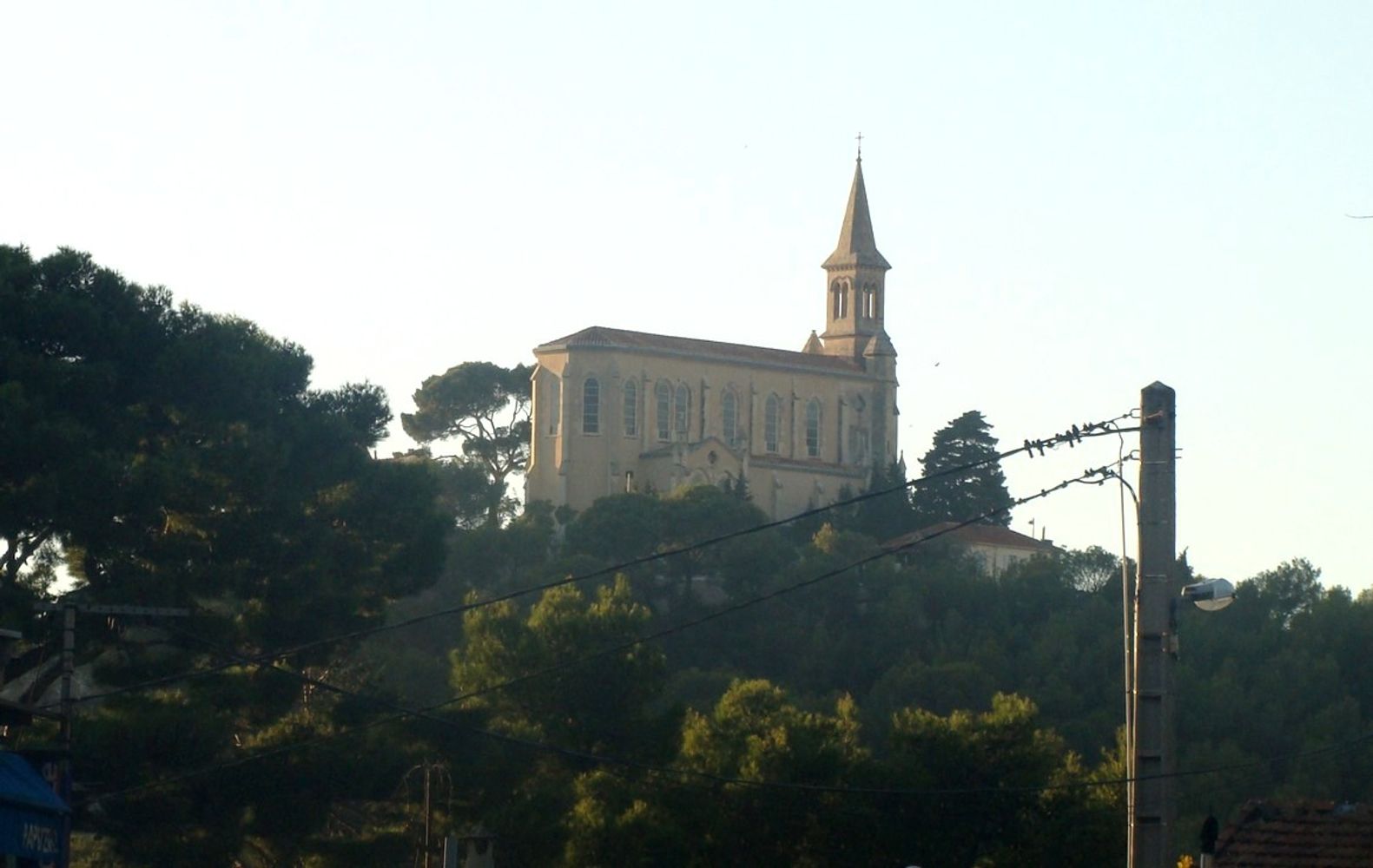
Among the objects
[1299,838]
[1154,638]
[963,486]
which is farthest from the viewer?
[963,486]

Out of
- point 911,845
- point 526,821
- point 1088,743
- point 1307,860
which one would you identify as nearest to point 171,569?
point 526,821

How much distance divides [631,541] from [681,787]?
51.6m

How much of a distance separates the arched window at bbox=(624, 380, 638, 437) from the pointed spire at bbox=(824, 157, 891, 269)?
56.2 feet

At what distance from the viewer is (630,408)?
361 feet

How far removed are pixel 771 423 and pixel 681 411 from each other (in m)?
5.57

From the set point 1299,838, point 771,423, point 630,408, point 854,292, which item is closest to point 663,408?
point 630,408

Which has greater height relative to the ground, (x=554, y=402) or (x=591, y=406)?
(x=554, y=402)

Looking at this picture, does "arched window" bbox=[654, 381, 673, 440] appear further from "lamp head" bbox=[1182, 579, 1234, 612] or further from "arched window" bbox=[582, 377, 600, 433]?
"lamp head" bbox=[1182, 579, 1234, 612]

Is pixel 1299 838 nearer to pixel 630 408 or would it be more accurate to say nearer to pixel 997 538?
pixel 630 408

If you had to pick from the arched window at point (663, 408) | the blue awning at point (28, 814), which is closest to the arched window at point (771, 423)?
the arched window at point (663, 408)

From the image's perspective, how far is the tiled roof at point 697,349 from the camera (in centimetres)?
10969

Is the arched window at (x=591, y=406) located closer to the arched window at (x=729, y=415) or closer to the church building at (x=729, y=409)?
the church building at (x=729, y=409)

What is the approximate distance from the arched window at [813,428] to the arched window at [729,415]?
3853mm

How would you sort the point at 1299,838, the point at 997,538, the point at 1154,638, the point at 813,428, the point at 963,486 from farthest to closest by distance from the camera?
the point at 813,428 < the point at 997,538 < the point at 963,486 < the point at 1299,838 < the point at 1154,638
